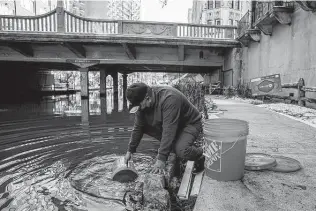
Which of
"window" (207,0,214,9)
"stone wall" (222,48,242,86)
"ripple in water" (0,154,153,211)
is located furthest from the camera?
"window" (207,0,214,9)

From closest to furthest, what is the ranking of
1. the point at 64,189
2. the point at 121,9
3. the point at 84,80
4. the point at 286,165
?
the point at 286,165 < the point at 64,189 < the point at 84,80 < the point at 121,9

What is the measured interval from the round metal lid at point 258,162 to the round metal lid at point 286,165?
7 cm

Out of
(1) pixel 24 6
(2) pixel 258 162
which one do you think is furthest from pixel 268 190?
(1) pixel 24 6

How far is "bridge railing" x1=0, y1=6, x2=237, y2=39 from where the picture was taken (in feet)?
45.5

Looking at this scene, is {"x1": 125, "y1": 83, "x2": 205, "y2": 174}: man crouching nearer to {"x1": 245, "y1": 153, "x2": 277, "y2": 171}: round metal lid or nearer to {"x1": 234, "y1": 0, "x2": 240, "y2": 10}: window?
{"x1": 245, "y1": 153, "x2": 277, "y2": 171}: round metal lid

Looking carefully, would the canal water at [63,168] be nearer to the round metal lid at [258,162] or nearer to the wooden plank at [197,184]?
the wooden plank at [197,184]

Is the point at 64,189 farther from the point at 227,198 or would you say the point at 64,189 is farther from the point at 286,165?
the point at 286,165

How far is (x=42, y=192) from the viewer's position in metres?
3.18

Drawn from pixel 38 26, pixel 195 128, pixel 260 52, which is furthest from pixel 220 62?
pixel 195 128

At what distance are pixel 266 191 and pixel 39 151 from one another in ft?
14.4

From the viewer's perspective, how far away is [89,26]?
1425cm

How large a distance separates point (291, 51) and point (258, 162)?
824cm

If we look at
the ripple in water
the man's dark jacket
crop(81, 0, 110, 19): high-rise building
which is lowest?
the ripple in water

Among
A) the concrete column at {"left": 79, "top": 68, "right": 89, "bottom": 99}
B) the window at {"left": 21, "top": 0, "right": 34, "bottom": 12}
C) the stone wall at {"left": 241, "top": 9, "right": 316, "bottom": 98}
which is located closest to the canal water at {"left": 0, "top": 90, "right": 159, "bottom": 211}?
the stone wall at {"left": 241, "top": 9, "right": 316, "bottom": 98}
